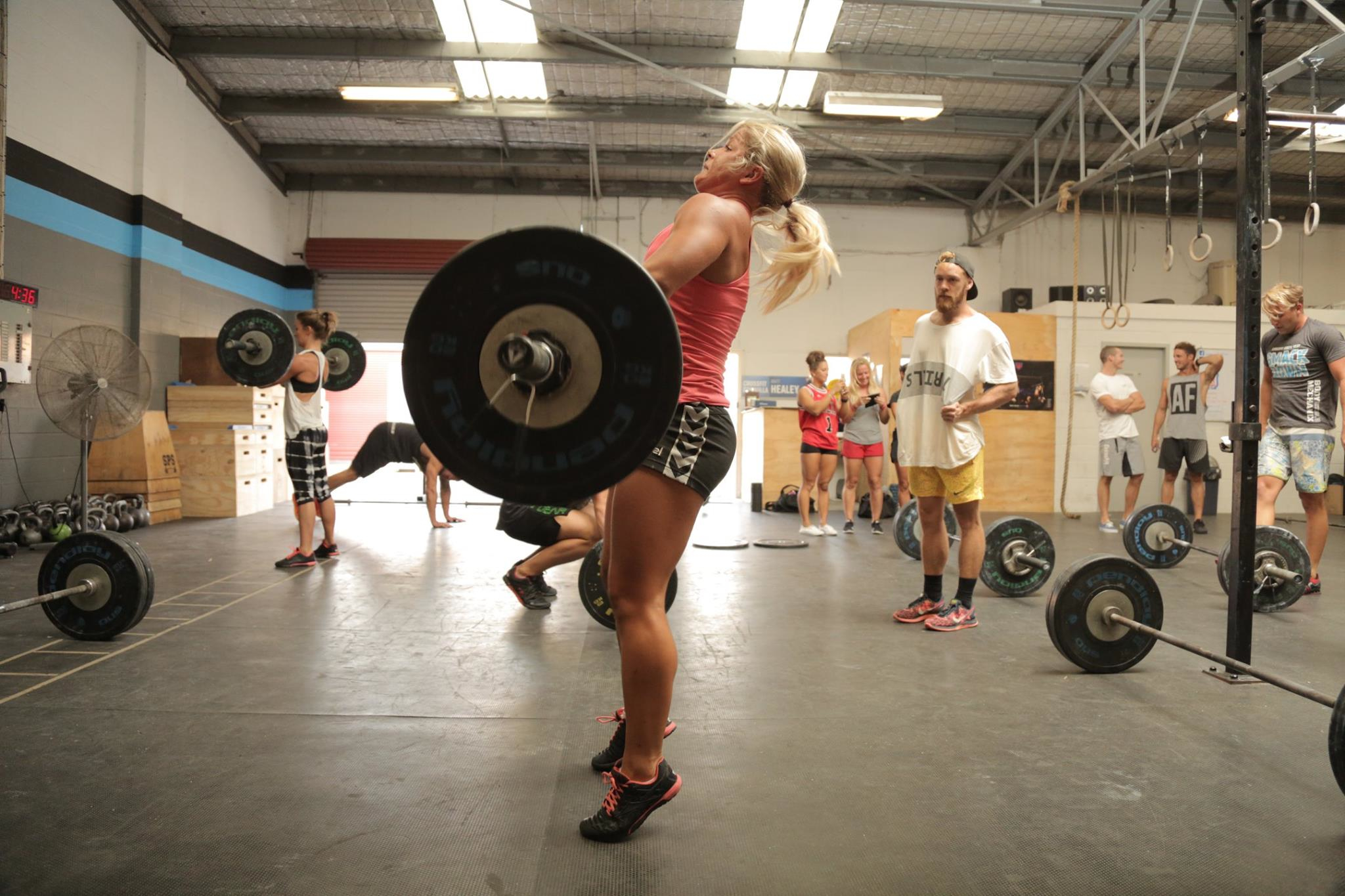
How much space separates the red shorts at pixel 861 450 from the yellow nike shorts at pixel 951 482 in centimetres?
357

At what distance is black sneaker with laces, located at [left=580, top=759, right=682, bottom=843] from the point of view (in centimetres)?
159

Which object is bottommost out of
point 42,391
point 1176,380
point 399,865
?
point 399,865

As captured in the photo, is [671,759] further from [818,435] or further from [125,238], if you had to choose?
[125,238]

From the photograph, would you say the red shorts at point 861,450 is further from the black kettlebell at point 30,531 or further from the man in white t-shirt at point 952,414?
the black kettlebell at point 30,531

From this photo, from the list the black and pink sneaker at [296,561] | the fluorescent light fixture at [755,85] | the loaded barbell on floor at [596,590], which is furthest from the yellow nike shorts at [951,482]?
the fluorescent light fixture at [755,85]

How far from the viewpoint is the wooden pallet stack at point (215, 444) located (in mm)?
7617

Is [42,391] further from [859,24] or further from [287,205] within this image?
[287,205]

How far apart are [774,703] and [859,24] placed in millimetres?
6872

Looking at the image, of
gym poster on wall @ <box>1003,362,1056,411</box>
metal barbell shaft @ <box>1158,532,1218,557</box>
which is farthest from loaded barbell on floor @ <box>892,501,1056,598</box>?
gym poster on wall @ <box>1003,362,1056,411</box>

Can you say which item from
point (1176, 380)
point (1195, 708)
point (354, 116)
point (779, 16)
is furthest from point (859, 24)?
point (1195, 708)

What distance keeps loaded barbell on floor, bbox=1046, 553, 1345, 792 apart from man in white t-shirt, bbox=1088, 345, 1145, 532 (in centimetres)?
463

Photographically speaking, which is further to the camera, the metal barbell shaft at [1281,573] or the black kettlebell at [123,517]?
the black kettlebell at [123,517]

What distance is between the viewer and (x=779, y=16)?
735cm

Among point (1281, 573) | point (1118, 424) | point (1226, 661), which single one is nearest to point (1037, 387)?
point (1118, 424)
